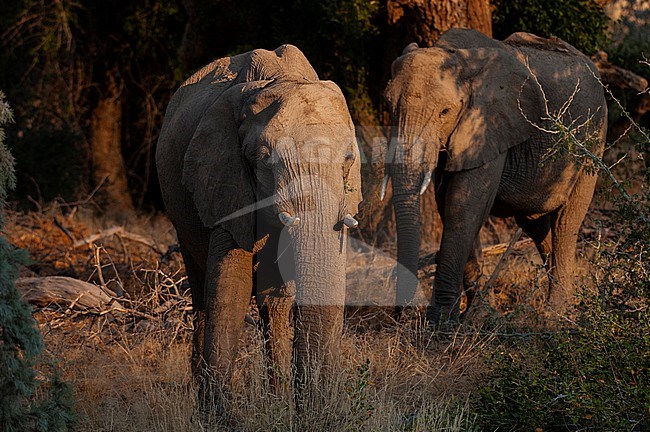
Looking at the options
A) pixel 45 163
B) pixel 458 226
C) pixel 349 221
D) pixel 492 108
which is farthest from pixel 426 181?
pixel 45 163

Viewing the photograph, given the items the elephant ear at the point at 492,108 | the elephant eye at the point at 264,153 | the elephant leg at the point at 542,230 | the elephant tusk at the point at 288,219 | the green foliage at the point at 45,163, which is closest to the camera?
the elephant tusk at the point at 288,219

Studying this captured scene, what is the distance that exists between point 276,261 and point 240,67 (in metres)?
1.45

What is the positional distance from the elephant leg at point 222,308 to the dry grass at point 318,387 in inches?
5.0

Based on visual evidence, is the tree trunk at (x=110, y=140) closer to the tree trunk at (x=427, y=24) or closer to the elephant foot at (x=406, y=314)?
the tree trunk at (x=427, y=24)

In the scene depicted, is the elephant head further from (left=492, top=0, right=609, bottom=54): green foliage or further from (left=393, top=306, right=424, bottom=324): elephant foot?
(left=492, top=0, right=609, bottom=54): green foliage

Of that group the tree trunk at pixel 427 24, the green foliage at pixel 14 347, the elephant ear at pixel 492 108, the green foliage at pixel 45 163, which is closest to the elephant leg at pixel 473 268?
the elephant ear at pixel 492 108

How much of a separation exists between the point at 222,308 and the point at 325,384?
682 millimetres

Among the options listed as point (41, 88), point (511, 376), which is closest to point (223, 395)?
point (511, 376)

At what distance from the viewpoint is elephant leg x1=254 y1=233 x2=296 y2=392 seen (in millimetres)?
5469

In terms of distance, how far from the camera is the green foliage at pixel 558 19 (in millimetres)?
11688

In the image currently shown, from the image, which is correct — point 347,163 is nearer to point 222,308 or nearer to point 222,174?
point 222,174

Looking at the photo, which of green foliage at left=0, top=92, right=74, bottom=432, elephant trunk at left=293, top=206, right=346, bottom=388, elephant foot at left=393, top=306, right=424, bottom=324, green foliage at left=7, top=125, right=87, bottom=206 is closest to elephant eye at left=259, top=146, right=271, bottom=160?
elephant trunk at left=293, top=206, right=346, bottom=388

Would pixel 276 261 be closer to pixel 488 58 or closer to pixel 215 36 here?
pixel 488 58

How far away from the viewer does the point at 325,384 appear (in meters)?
5.23
